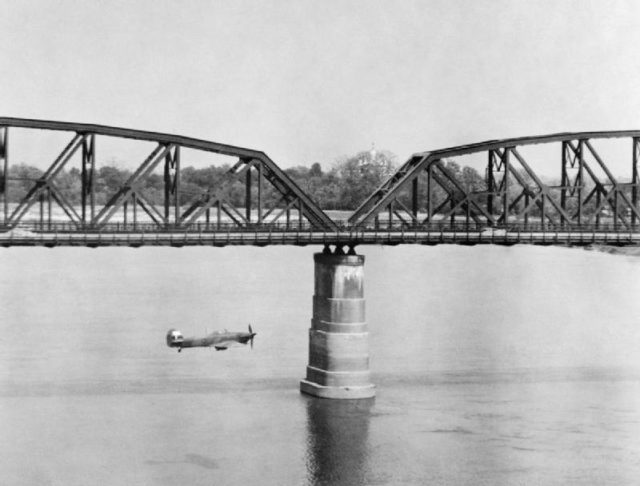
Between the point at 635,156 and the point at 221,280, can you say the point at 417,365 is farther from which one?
the point at 221,280

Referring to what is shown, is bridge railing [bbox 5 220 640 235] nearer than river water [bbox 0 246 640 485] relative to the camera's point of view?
No

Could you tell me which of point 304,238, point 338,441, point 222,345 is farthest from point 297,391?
point 222,345

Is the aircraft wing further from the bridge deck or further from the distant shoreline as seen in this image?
the distant shoreline

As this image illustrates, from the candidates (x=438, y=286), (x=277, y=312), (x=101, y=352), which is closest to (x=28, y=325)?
(x=101, y=352)

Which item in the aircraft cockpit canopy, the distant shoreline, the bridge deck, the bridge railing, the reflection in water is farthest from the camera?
the distant shoreline

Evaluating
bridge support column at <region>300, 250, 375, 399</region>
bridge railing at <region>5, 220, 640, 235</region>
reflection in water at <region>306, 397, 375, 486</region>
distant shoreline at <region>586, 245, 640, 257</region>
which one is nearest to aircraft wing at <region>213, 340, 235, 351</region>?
bridge railing at <region>5, 220, 640, 235</region>

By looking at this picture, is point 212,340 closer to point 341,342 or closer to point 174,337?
point 174,337
